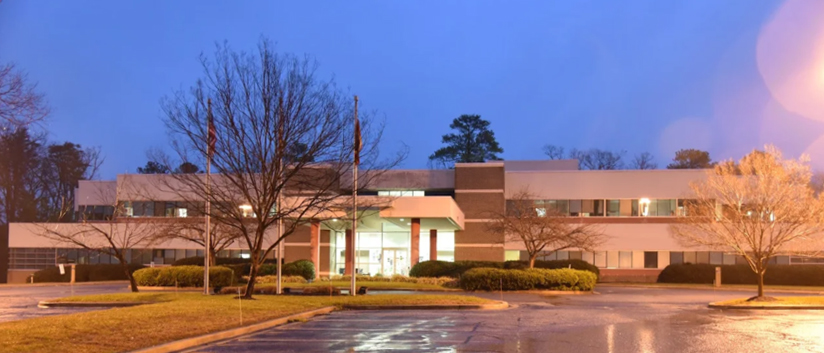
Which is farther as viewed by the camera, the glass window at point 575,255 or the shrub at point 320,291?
the glass window at point 575,255

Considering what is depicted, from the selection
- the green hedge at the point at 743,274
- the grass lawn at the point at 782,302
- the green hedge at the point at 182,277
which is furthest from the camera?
the green hedge at the point at 743,274

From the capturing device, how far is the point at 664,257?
5419 centimetres

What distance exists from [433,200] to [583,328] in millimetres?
24646

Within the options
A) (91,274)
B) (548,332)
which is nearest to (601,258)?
(91,274)

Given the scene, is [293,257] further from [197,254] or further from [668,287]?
[668,287]

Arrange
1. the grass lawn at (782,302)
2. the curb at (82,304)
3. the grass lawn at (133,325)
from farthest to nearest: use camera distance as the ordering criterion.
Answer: the grass lawn at (782,302), the curb at (82,304), the grass lawn at (133,325)

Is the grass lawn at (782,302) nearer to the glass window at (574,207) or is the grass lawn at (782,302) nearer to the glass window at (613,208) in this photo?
the glass window at (613,208)

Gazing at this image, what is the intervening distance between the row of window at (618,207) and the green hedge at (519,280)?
19.0 metres

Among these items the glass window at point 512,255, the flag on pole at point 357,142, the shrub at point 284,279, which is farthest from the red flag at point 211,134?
the glass window at point 512,255

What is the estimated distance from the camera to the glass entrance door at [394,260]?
5147 cm

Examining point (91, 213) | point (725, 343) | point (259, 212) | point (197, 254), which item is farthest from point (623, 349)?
point (91, 213)

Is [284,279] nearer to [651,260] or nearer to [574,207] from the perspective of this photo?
[574,207]

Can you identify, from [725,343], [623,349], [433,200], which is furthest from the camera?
[433,200]

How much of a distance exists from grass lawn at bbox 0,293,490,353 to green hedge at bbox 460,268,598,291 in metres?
12.4
